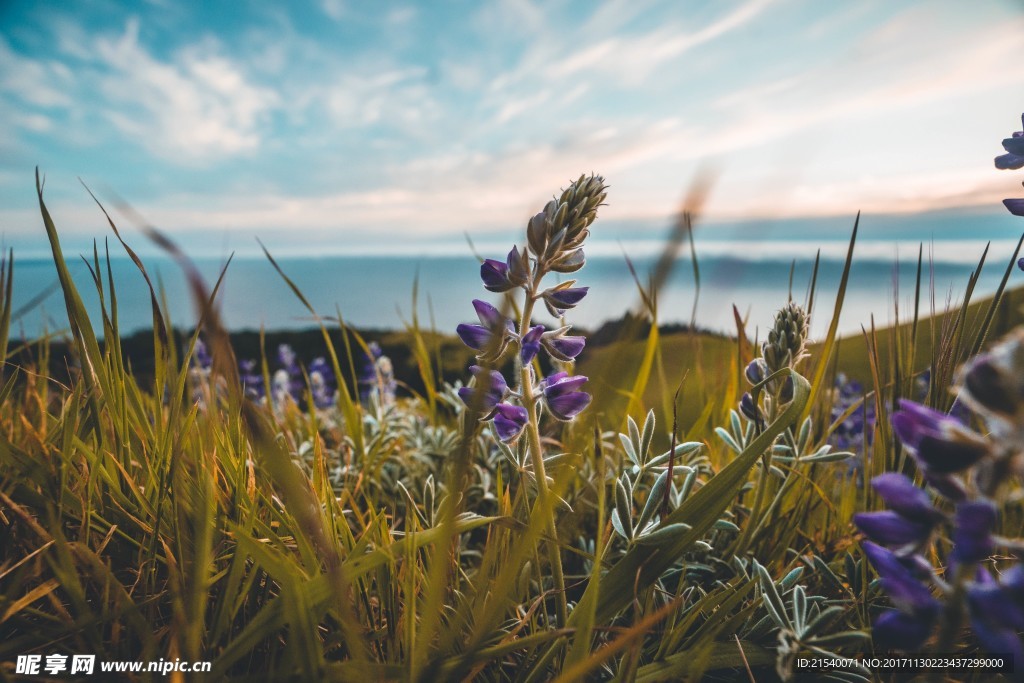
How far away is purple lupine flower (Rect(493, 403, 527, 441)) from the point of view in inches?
53.5

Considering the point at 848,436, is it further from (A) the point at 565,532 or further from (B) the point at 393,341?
(B) the point at 393,341

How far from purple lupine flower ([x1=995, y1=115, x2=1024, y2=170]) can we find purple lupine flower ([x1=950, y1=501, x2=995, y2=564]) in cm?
116

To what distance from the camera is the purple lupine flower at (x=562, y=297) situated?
1486 millimetres

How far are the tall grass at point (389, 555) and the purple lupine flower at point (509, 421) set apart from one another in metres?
0.07

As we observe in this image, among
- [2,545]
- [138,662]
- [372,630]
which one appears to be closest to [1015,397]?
[372,630]

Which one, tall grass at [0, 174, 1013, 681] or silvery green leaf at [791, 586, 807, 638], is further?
silvery green leaf at [791, 586, 807, 638]

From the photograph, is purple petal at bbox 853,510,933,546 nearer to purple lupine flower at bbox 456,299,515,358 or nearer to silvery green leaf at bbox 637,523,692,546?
silvery green leaf at bbox 637,523,692,546

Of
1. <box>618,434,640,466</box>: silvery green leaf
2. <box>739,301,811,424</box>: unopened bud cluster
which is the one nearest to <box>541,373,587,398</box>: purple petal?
<box>618,434,640,466</box>: silvery green leaf

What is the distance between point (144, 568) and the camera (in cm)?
152

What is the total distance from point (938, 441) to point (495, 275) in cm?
99

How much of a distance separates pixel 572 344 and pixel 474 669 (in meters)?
0.83

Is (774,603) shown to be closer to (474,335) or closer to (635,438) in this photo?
(635,438)

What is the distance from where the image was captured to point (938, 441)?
78 cm

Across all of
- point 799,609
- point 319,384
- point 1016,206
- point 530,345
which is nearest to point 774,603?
point 799,609
